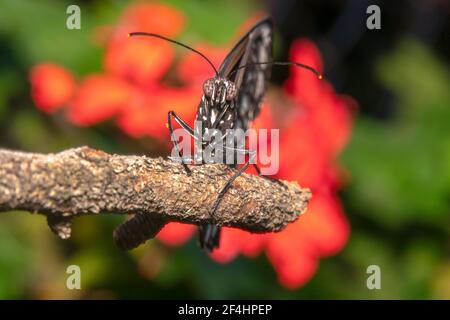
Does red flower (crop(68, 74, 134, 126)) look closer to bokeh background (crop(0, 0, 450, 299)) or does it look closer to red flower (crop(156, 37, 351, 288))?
bokeh background (crop(0, 0, 450, 299))

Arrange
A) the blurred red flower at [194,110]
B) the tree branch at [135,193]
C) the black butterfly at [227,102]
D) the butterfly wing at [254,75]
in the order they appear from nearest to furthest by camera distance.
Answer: the tree branch at [135,193] < the black butterfly at [227,102] < the butterfly wing at [254,75] < the blurred red flower at [194,110]

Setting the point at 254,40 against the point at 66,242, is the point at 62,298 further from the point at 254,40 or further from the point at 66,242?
the point at 254,40

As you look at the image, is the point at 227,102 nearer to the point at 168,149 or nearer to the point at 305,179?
the point at 168,149

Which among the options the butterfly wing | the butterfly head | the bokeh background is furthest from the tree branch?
the bokeh background

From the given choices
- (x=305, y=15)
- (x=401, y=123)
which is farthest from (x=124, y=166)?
(x=305, y=15)

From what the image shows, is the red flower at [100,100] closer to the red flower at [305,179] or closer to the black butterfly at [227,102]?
the red flower at [305,179]

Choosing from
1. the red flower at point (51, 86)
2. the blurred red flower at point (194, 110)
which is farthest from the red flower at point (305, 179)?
the red flower at point (51, 86)

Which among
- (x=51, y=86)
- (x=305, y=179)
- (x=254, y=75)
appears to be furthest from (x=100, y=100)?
(x=305, y=179)
